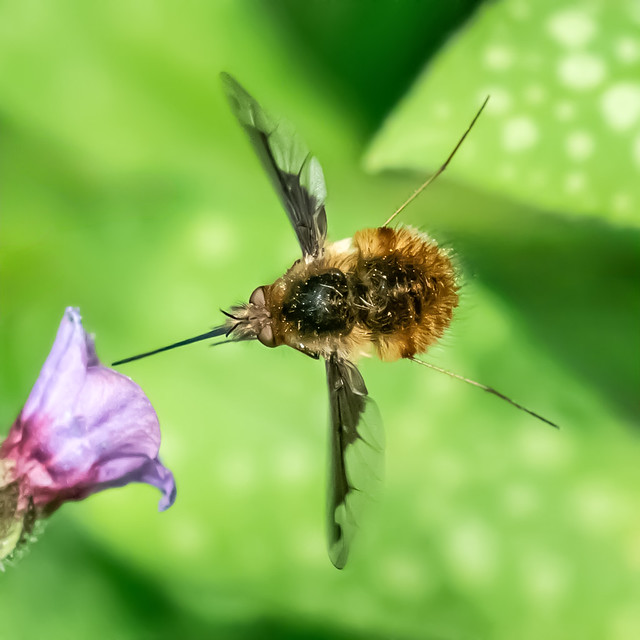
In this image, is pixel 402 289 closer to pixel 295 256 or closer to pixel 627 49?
pixel 295 256

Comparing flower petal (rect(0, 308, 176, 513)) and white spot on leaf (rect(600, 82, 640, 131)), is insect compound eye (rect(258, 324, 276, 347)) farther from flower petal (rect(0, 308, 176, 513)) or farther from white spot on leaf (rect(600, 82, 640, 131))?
white spot on leaf (rect(600, 82, 640, 131))

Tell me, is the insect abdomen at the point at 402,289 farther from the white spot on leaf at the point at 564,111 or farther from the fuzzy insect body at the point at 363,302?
the white spot on leaf at the point at 564,111

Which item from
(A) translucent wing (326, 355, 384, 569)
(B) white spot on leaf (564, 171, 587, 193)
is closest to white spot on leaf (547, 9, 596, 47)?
(B) white spot on leaf (564, 171, 587, 193)

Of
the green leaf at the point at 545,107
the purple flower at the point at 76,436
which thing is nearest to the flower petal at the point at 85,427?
the purple flower at the point at 76,436

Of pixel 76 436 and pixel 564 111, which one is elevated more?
pixel 76 436

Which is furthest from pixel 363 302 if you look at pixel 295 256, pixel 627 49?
pixel 627 49

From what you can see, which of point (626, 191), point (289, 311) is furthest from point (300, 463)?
point (626, 191)
